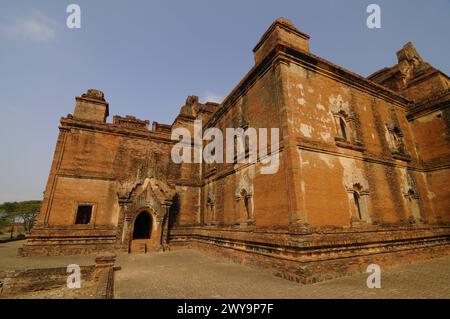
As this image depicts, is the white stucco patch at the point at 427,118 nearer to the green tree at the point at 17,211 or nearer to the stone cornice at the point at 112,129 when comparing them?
the stone cornice at the point at 112,129

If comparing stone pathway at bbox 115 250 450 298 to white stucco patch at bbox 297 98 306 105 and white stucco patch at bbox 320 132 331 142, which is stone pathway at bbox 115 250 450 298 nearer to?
white stucco patch at bbox 320 132 331 142

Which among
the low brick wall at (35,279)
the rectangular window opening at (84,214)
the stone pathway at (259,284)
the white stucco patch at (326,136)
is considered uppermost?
the white stucco patch at (326,136)

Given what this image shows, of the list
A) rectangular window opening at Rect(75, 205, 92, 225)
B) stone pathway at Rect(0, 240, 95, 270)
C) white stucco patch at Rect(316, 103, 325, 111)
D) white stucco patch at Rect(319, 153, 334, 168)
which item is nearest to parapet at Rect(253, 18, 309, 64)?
white stucco patch at Rect(316, 103, 325, 111)

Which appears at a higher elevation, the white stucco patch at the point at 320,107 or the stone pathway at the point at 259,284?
the white stucco patch at the point at 320,107

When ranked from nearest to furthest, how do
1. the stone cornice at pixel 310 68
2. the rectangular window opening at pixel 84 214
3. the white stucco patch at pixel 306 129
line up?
the white stucco patch at pixel 306 129, the stone cornice at pixel 310 68, the rectangular window opening at pixel 84 214

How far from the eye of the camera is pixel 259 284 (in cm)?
634

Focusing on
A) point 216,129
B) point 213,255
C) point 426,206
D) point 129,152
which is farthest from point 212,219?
point 426,206

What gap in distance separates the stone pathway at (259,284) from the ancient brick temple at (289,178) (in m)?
0.64

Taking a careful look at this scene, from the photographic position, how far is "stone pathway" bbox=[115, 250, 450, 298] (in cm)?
536

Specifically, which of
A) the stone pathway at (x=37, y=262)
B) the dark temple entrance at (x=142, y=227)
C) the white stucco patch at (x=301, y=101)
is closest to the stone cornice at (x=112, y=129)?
the dark temple entrance at (x=142, y=227)

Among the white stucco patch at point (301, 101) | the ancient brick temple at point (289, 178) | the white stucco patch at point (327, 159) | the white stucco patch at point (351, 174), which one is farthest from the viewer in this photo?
the white stucco patch at point (351, 174)

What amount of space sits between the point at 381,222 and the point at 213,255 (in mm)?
8439

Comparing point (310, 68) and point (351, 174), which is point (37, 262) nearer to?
point (351, 174)

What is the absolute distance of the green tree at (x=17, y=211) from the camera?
38000 mm
